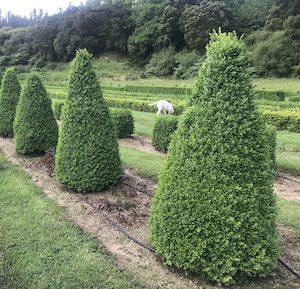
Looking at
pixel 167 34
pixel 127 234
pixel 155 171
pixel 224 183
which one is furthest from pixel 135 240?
pixel 167 34

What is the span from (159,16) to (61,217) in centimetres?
5933

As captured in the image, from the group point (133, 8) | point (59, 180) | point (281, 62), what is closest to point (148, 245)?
point (59, 180)

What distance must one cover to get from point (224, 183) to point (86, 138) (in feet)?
12.3

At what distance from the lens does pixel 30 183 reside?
27.6ft

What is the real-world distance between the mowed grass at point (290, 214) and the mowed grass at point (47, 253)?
316cm

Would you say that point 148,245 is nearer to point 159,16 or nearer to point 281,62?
point 281,62

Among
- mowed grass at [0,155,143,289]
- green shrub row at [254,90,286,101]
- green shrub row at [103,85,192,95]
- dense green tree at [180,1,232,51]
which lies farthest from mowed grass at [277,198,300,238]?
dense green tree at [180,1,232,51]

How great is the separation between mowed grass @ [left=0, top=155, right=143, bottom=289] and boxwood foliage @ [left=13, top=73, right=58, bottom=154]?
3.46 metres

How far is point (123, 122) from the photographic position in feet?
46.5

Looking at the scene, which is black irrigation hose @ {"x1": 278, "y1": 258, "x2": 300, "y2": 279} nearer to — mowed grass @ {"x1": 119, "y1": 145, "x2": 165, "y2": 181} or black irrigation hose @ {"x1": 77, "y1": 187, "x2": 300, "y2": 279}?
black irrigation hose @ {"x1": 77, "y1": 187, "x2": 300, "y2": 279}

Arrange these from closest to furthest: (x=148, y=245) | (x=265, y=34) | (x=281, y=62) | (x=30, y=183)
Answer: (x=148, y=245), (x=30, y=183), (x=281, y=62), (x=265, y=34)

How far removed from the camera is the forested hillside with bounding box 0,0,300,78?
41.1 m

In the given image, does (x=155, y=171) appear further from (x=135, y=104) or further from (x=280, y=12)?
(x=280, y=12)

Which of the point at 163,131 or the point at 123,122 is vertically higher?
the point at 163,131
